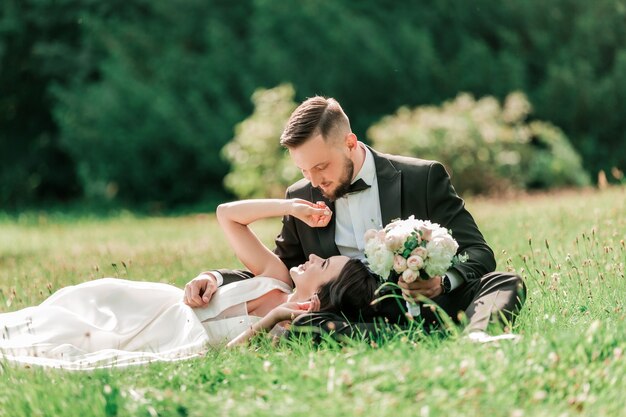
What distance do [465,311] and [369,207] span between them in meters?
0.92

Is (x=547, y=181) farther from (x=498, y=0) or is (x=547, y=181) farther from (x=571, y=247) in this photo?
(x=571, y=247)

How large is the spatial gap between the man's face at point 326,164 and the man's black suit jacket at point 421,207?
0.25 m

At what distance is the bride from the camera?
16.9 ft

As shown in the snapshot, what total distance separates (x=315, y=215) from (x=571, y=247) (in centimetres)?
269

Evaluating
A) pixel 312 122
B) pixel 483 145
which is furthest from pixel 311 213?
pixel 483 145

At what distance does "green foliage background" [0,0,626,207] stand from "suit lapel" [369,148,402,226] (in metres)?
12.0

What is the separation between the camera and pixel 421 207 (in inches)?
216

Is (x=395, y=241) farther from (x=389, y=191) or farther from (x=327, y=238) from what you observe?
(x=327, y=238)

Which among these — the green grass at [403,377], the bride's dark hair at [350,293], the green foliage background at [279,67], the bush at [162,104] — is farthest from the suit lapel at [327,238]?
the bush at [162,104]

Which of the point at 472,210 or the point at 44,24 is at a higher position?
the point at 44,24

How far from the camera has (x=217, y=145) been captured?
18.0 meters

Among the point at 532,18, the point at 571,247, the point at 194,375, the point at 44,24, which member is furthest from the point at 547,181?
the point at 194,375

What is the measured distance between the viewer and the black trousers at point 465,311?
4746 millimetres

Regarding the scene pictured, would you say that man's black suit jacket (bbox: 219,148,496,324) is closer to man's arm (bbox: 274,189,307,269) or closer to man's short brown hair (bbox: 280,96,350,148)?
man's arm (bbox: 274,189,307,269)
